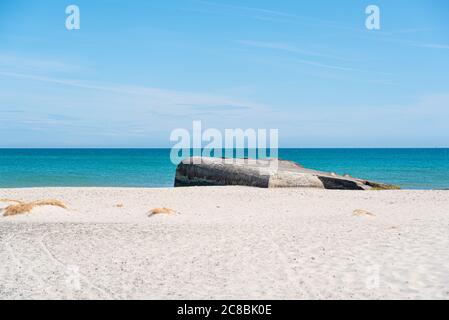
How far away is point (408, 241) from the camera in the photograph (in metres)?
10.5

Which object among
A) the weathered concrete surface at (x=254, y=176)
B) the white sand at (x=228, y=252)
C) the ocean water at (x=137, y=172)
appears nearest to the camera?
the white sand at (x=228, y=252)

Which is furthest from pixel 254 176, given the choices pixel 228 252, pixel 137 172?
pixel 137 172

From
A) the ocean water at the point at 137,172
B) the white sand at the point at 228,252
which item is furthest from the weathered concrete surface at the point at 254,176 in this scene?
the ocean water at the point at 137,172

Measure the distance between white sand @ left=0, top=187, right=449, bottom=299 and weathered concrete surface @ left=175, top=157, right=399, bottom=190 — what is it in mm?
6076

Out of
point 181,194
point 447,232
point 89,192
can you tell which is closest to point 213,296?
point 447,232

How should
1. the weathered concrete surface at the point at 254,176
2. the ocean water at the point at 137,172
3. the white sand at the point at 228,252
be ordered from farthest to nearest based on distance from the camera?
1. the ocean water at the point at 137,172
2. the weathered concrete surface at the point at 254,176
3. the white sand at the point at 228,252

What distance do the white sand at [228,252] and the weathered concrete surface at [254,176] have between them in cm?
608

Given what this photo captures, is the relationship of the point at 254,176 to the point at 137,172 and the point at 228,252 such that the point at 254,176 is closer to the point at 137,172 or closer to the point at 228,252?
the point at 228,252

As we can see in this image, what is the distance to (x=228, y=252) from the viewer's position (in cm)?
965

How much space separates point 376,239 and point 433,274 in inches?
124

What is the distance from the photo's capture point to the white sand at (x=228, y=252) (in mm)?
7195

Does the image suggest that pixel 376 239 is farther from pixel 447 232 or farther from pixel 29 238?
pixel 29 238

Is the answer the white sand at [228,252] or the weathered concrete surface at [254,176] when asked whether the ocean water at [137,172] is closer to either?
the weathered concrete surface at [254,176]

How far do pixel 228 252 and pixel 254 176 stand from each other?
14571 mm
